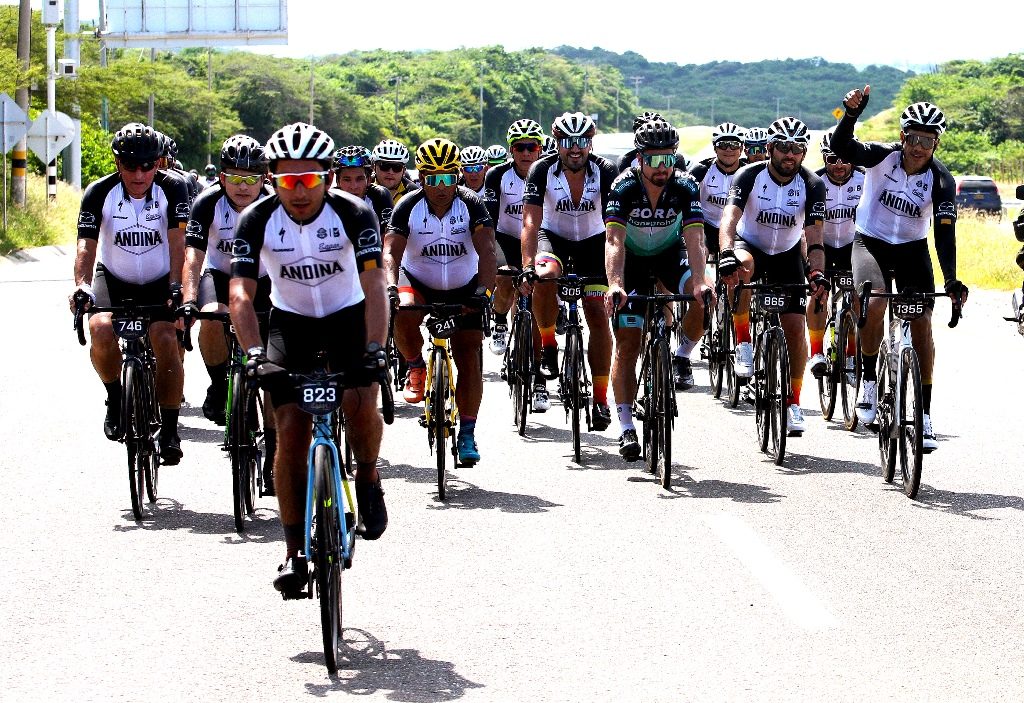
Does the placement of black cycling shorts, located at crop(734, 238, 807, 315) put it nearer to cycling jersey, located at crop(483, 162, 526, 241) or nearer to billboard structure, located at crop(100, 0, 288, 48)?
cycling jersey, located at crop(483, 162, 526, 241)

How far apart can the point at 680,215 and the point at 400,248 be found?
192 cm

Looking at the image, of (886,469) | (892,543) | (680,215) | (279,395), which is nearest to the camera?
(279,395)

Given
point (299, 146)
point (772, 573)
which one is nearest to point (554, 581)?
point (772, 573)

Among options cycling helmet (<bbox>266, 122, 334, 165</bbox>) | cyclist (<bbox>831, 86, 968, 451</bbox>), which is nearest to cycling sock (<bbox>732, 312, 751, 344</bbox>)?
cyclist (<bbox>831, 86, 968, 451</bbox>)

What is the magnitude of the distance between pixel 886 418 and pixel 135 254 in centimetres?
483

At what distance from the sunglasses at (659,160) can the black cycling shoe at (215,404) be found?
364 centimetres

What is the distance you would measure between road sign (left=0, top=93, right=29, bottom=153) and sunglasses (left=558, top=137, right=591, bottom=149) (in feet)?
77.0

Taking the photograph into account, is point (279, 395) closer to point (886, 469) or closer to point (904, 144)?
point (886, 469)

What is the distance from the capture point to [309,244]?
7.25 meters

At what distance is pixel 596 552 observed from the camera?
8.65 metres

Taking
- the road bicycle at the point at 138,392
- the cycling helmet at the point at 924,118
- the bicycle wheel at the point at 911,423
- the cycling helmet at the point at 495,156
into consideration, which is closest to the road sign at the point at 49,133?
the cycling helmet at the point at 495,156

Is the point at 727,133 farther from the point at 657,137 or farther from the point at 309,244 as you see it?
the point at 309,244

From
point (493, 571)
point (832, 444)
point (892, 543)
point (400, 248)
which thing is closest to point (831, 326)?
point (832, 444)

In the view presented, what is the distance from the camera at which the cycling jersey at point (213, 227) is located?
10562mm
